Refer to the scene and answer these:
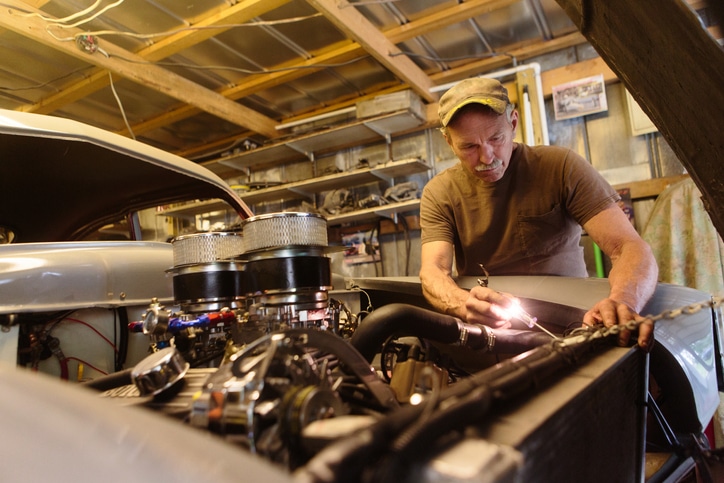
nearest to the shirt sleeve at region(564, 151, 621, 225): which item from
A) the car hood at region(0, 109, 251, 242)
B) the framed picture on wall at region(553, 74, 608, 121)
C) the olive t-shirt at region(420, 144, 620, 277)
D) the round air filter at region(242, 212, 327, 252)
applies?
the olive t-shirt at region(420, 144, 620, 277)

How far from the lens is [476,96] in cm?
201

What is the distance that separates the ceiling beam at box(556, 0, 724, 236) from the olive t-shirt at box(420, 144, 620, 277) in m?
0.83

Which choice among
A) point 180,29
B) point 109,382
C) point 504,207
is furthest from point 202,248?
point 180,29

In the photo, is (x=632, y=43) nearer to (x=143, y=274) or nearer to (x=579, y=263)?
(x=579, y=263)

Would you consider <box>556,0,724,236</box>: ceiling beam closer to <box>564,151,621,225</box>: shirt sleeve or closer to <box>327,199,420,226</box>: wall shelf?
<box>564,151,621,225</box>: shirt sleeve

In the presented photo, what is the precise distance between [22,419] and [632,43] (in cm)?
141

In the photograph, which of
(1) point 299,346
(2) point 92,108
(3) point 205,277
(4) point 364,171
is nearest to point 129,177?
(3) point 205,277

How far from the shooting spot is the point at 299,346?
2.70 feet

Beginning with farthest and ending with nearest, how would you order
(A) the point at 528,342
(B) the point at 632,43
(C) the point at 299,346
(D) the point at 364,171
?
(D) the point at 364,171 → (A) the point at 528,342 → (B) the point at 632,43 → (C) the point at 299,346

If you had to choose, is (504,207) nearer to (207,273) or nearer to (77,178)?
(207,273)

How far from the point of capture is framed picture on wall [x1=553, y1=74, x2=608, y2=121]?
160 inches

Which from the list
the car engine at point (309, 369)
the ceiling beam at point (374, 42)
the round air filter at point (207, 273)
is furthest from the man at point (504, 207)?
the ceiling beam at point (374, 42)

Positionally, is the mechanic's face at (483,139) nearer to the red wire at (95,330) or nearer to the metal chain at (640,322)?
the metal chain at (640,322)

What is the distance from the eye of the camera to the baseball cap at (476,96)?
201cm
